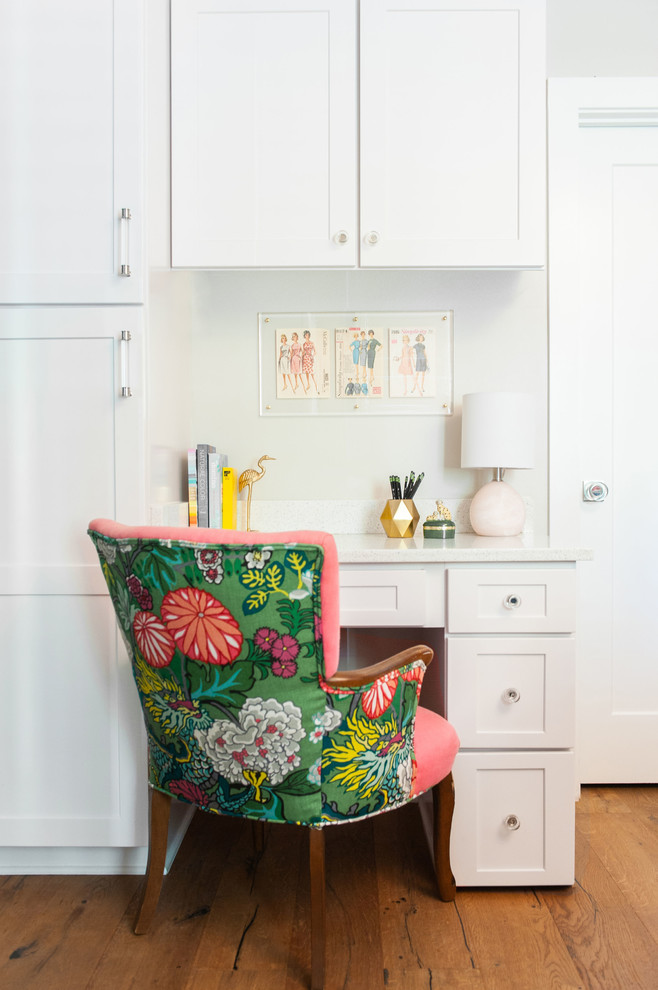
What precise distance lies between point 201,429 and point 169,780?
3.91ft

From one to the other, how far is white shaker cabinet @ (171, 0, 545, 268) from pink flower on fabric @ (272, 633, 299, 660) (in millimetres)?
1147

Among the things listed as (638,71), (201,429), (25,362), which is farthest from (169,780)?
(638,71)

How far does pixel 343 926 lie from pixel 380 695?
2.06 feet

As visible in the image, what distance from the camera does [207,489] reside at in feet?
6.84

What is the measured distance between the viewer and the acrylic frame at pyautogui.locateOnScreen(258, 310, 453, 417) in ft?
7.63

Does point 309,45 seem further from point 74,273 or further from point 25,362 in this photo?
point 25,362

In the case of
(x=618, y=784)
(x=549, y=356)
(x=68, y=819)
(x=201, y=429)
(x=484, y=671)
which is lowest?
(x=618, y=784)

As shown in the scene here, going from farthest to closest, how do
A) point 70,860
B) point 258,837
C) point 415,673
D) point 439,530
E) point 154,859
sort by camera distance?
point 439,530, point 258,837, point 70,860, point 154,859, point 415,673

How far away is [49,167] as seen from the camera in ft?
5.66

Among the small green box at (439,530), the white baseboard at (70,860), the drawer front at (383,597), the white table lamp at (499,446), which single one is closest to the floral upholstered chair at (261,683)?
the drawer front at (383,597)

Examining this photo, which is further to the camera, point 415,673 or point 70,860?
point 70,860

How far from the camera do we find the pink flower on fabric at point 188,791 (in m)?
1.43

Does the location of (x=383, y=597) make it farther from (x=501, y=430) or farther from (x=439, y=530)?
(x=501, y=430)

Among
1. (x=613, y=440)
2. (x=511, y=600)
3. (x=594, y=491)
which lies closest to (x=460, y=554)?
(x=511, y=600)
